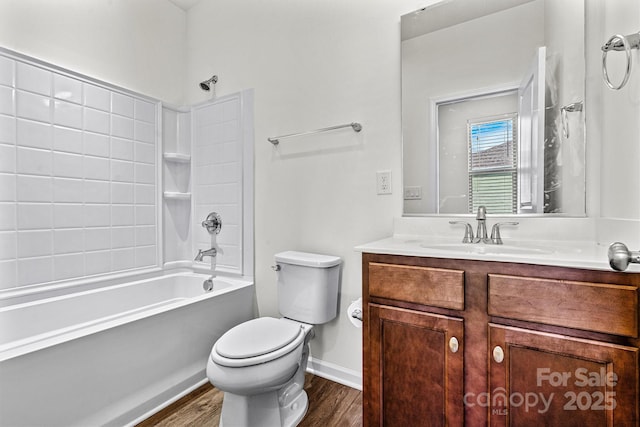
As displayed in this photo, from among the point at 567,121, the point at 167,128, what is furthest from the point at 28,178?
the point at 567,121

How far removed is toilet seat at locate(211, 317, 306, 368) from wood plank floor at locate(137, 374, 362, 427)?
16.1 inches

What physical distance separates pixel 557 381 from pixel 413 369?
415 mm

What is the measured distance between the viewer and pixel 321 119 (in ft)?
6.17

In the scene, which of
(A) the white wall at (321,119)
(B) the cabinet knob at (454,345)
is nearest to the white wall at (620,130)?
(B) the cabinet knob at (454,345)

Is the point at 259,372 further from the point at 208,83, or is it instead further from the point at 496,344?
the point at 208,83

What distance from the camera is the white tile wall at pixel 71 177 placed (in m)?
1.67

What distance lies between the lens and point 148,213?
7.63 ft

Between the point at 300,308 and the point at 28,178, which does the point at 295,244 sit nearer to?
the point at 300,308

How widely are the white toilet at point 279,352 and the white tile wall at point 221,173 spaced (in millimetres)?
663

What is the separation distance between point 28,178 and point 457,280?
226cm

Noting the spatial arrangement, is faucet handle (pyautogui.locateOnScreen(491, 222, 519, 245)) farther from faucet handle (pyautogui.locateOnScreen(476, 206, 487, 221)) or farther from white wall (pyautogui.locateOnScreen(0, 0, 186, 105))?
white wall (pyautogui.locateOnScreen(0, 0, 186, 105))

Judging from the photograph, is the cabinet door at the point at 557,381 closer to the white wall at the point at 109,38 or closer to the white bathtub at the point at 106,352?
the white bathtub at the point at 106,352

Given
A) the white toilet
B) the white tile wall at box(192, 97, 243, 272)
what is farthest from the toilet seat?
the white tile wall at box(192, 97, 243, 272)

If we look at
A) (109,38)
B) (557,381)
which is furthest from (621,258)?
(109,38)
